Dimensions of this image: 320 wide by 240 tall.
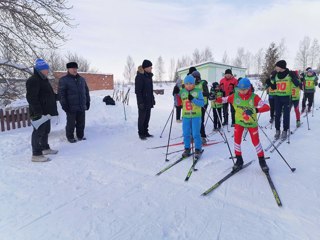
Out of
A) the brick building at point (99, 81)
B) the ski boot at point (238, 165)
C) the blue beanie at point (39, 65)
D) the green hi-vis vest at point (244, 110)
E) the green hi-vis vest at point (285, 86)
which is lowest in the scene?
the ski boot at point (238, 165)

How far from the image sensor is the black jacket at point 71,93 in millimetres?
6168

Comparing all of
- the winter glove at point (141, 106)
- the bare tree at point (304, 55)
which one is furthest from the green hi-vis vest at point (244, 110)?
the bare tree at point (304, 55)

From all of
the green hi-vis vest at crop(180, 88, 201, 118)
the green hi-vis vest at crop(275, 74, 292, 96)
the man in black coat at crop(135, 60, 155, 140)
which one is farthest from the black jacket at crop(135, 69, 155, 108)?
the green hi-vis vest at crop(275, 74, 292, 96)

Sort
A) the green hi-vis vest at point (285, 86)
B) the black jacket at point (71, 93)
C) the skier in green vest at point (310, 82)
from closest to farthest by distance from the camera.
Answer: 1. the black jacket at point (71, 93)
2. the green hi-vis vest at point (285, 86)
3. the skier in green vest at point (310, 82)

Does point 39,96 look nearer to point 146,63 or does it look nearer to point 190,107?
point 146,63

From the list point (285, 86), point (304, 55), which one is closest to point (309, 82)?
→ point (285, 86)

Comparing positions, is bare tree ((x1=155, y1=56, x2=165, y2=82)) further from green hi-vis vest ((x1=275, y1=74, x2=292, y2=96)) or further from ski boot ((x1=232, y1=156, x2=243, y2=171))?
ski boot ((x1=232, y1=156, x2=243, y2=171))

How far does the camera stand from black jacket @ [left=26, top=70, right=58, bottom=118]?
4832mm

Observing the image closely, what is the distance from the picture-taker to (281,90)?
6.38m

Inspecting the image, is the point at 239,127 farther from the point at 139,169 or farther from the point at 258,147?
the point at 139,169

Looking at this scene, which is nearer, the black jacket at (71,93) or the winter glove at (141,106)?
the black jacket at (71,93)

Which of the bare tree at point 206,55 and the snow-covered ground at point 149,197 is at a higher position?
the bare tree at point 206,55

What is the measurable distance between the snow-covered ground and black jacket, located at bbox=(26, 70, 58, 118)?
1002 mm

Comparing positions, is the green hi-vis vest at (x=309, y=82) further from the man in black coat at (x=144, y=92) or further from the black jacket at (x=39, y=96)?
the black jacket at (x=39, y=96)
